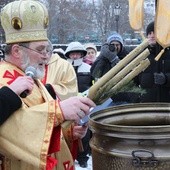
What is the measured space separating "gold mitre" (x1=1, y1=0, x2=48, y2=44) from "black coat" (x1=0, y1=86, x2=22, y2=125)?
0.47m

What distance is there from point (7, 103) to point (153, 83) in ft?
9.48

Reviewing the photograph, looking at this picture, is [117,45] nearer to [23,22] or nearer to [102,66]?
[102,66]

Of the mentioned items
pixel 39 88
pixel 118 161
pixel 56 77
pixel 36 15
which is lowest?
pixel 56 77

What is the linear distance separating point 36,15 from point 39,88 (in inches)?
15.9

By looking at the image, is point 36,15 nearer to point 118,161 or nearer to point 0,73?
point 0,73

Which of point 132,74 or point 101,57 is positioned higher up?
point 132,74

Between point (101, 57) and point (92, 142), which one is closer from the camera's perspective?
point (92, 142)

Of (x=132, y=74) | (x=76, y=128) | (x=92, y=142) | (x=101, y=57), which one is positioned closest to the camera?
(x=132, y=74)

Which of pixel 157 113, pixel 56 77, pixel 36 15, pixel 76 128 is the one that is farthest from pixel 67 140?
pixel 56 77

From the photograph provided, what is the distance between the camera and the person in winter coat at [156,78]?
14.6 feet

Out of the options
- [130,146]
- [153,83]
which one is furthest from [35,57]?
[153,83]

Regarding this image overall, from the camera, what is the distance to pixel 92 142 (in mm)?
2234

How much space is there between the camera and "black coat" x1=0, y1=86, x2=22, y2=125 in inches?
77.4

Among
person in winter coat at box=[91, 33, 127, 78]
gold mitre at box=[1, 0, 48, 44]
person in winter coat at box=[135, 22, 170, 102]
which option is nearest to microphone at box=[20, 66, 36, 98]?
gold mitre at box=[1, 0, 48, 44]
